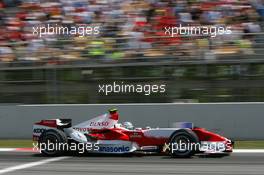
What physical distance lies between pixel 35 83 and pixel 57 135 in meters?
4.80

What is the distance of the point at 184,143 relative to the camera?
9711 millimetres

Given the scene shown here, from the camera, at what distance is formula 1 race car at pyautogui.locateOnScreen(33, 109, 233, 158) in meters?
9.81

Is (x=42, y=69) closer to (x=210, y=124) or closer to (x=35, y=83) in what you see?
(x=35, y=83)

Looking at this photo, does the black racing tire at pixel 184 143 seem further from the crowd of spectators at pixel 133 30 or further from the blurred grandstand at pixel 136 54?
the crowd of spectators at pixel 133 30

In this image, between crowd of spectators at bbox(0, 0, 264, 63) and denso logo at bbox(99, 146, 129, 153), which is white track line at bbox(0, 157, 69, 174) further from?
crowd of spectators at bbox(0, 0, 264, 63)

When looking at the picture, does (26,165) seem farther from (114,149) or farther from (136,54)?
(136,54)

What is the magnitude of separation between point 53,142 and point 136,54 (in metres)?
4.45

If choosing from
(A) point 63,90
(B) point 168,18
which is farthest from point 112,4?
(A) point 63,90

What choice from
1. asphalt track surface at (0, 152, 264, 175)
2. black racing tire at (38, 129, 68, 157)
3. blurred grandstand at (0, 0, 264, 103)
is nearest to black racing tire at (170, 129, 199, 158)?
asphalt track surface at (0, 152, 264, 175)

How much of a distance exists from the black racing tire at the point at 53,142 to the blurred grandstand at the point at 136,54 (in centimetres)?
405

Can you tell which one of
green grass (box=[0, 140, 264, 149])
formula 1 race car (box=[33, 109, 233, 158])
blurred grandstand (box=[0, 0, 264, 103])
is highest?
blurred grandstand (box=[0, 0, 264, 103])

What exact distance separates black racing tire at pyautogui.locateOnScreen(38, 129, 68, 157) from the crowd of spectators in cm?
419

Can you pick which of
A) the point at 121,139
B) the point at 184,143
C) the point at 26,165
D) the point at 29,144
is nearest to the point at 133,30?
the point at 29,144

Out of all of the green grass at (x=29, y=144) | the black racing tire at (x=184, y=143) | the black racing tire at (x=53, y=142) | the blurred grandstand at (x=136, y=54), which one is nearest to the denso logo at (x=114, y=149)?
the black racing tire at (x=53, y=142)
